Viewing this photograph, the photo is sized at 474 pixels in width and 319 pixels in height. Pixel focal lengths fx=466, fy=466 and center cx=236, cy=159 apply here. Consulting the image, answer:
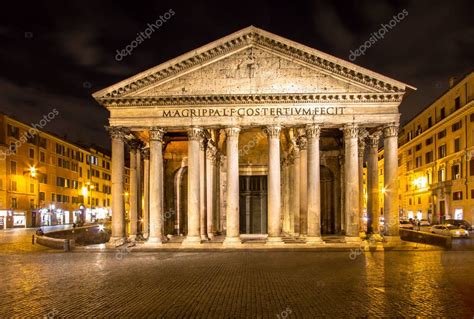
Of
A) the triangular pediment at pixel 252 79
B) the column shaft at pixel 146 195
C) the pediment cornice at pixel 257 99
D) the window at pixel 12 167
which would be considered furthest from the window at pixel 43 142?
the triangular pediment at pixel 252 79

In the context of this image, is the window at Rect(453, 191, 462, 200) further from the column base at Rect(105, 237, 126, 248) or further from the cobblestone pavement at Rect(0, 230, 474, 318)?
the column base at Rect(105, 237, 126, 248)

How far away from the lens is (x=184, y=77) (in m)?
29.4

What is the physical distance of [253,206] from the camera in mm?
40000

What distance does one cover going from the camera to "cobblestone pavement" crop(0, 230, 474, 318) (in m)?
12.2

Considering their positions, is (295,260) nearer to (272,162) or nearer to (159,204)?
(272,162)

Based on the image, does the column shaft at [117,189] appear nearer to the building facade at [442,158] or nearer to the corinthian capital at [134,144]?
the corinthian capital at [134,144]

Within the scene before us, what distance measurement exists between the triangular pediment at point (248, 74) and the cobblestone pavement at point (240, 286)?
33.9ft

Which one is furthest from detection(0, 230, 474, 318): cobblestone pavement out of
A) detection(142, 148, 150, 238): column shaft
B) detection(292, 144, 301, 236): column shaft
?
Answer: detection(142, 148, 150, 238): column shaft

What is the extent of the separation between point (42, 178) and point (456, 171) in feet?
185

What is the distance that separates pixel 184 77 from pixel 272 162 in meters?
7.70

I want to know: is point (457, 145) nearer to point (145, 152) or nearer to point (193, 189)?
point (145, 152)

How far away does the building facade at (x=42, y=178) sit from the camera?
196 ft

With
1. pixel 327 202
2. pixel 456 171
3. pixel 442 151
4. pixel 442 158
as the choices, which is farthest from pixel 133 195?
pixel 442 151

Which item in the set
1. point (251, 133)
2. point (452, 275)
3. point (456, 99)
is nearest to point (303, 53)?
point (251, 133)
